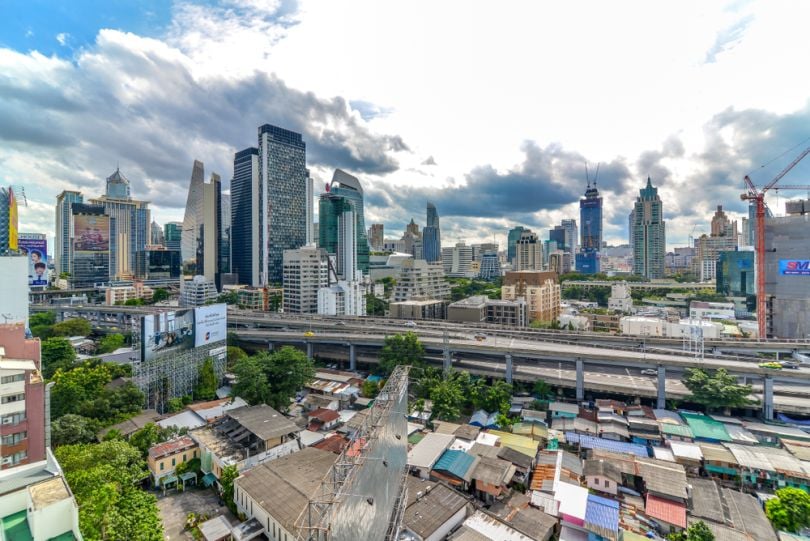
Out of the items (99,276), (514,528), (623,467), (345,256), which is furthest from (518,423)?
(99,276)

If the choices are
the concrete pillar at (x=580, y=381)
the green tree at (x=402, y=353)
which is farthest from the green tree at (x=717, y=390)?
the green tree at (x=402, y=353)

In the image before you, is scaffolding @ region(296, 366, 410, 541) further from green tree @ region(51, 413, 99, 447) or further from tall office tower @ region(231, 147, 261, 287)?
tall office tower @ region(231, 147, 261, 287)

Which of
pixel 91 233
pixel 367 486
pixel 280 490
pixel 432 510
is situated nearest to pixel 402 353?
pixel 432 510

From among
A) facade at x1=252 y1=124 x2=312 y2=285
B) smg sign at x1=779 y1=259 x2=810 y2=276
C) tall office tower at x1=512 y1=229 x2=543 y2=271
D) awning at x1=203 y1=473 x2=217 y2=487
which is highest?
facade at x1=252 y1=124 x2=312 y2=285

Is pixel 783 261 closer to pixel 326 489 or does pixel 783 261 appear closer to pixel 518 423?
pixel 518 423

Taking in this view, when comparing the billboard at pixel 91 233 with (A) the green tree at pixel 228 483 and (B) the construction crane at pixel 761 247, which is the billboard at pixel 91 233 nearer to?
(A) the green tree at pixel 228 483

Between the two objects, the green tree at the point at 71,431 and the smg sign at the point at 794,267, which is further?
the smg sign at the point at 794,267

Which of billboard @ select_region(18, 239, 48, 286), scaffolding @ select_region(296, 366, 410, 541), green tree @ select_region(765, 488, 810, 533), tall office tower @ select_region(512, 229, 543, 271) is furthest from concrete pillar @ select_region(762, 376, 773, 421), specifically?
tall office tower @ select_region(512, 229, 543, 271)
